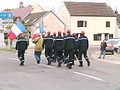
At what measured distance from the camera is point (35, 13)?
86562mm

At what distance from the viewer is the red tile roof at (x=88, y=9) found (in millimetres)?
81688

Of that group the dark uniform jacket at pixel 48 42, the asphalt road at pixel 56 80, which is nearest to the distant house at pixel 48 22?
the dark uniform jacket at pixel 48 42

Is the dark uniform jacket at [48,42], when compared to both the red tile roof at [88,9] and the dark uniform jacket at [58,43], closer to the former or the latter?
the dark uniform jacket at [58,43]

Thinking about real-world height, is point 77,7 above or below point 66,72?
above

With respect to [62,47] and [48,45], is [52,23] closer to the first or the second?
[48,45]

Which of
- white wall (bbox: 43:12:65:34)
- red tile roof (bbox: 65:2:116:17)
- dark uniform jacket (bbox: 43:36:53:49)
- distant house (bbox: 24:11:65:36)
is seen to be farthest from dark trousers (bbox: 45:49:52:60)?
red tile roof (bbox: 65:2:116:17)

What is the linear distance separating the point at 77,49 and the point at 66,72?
3.43 meters

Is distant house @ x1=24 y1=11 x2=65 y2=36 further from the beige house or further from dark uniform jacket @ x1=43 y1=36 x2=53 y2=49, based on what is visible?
dark uniform jacket @ x1=43 y1=36 x2=53 y2=49

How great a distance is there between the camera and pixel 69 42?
2114cm

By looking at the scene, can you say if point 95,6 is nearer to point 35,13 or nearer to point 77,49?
point 35,13

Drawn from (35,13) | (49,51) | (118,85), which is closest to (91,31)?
(35,13)

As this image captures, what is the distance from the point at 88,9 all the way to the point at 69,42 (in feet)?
204

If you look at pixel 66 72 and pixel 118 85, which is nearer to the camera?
pixel 118 85

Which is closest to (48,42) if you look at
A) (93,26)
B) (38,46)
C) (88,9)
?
(38,46)
